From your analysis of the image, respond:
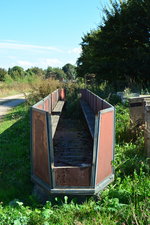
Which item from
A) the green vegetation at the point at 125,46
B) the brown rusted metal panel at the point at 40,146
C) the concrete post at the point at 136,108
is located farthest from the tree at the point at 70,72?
the brown rusted metal panel at the point at 40,146

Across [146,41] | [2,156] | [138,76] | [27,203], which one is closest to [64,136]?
[2,156]

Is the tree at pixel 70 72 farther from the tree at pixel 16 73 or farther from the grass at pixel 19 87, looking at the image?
the tree at pixel 16 73

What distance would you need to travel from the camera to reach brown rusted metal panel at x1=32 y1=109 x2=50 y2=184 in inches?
159

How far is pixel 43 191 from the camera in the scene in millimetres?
4188

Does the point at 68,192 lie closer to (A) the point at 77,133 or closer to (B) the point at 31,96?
(A) the point at 77,133

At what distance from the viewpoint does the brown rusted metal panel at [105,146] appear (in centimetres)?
405

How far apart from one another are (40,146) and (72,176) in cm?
68

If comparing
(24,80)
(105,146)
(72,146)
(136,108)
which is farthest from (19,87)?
(105,146)

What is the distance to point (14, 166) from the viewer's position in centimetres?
595

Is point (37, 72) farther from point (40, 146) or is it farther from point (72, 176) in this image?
point (72, 176)

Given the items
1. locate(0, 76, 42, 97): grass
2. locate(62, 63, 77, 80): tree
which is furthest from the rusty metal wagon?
locate(62, 63, 77, 80): tree

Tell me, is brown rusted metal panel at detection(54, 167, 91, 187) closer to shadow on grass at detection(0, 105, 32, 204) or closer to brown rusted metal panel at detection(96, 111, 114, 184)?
brown rusted metal panel at detection(96, 111, 114, 184)

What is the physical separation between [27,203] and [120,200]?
130cm

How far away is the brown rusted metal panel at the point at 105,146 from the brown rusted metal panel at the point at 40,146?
2.42 ft
